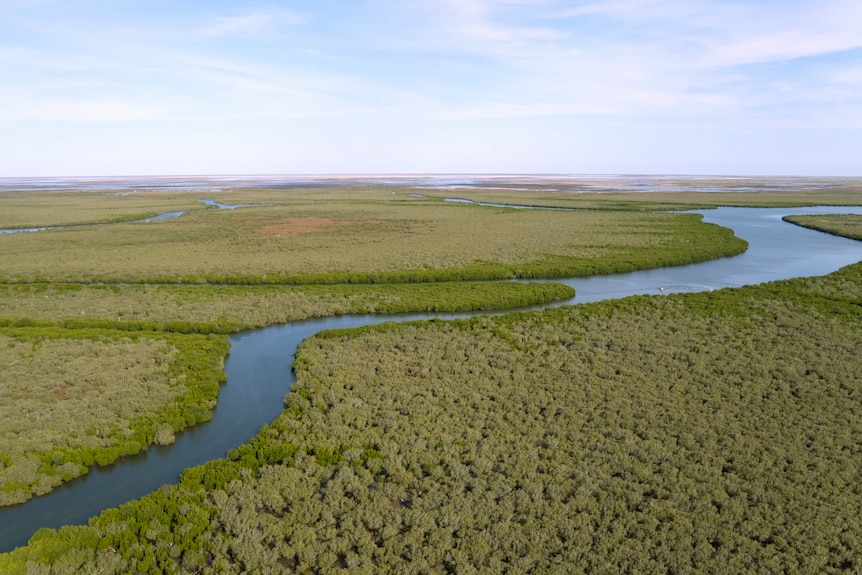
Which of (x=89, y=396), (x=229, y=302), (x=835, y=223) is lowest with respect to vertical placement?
(x=89, y=396)

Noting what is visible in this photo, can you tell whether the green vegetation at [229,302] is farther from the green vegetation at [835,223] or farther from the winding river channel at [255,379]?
the green vegetation at [835,223]

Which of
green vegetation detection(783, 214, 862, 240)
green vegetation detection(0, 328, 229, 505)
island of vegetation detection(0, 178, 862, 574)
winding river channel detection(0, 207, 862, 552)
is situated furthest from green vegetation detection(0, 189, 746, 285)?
green vegetation detection(783, 214, 862, 240)

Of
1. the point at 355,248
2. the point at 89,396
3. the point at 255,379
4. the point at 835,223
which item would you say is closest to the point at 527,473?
the point at 255,379

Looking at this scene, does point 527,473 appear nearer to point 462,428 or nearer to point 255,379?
point 462,428

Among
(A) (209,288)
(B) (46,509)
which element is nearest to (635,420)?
(B) (46,509)

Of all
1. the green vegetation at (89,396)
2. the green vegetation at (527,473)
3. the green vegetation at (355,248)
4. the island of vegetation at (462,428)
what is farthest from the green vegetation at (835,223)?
the green vegetation at (89,396)

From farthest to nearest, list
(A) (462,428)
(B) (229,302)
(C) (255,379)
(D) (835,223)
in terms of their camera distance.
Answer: (D) (835,223) → (B) (229,302) → (C) (255,379) → (A) (462,428)

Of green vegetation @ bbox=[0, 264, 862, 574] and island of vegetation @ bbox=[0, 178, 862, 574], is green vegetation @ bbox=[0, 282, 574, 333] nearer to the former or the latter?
island of vegetation @ bbox=[0, 178, 862, 574]
